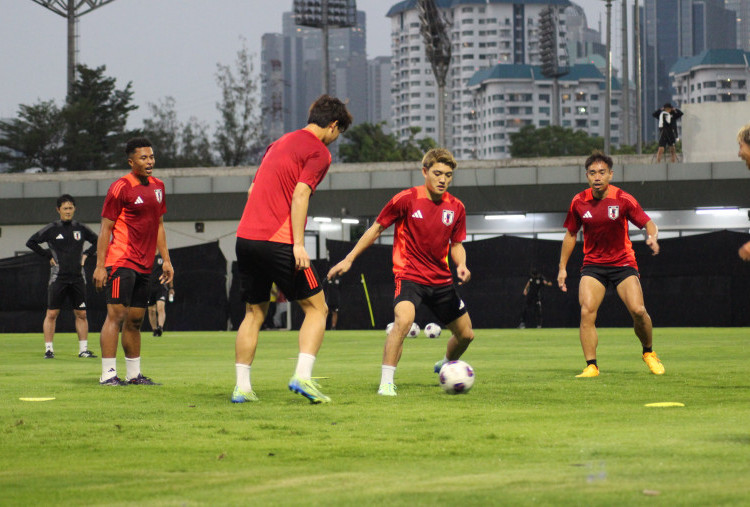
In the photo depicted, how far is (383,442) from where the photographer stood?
6137 mm

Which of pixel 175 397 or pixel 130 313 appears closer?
pixel 175 397

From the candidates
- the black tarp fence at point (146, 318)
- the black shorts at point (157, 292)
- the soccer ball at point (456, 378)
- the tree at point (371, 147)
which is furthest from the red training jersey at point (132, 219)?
the tree at point (371, 147)

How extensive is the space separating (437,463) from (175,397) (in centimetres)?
407

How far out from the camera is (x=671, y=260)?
2978 cm

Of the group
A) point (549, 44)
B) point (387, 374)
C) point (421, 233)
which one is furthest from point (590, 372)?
point (549, 44)

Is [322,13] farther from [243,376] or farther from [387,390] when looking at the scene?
[243,376]

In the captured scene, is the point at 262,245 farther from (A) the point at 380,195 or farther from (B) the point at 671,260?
(A) the point at 380,195

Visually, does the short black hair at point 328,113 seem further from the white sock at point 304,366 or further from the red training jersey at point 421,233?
the white sock at point 304,366

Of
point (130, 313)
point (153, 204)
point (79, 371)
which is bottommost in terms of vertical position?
point (79, 371)

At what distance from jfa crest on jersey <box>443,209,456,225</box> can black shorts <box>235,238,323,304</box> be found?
1725 mm

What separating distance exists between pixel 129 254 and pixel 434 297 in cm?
276

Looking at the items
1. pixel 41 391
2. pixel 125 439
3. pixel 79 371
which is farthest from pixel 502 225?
pixel 125 439

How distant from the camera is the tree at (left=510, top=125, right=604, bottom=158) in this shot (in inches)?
4877

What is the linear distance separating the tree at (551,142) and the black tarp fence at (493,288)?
93.8 m
